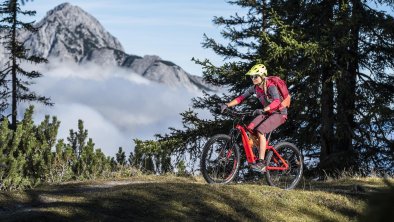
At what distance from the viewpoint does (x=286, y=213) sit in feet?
25.1

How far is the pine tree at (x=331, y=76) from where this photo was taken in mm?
16109

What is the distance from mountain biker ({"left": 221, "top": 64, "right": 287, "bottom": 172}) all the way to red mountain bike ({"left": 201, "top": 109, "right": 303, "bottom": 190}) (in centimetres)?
16

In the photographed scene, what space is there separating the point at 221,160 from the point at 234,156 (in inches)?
10.5

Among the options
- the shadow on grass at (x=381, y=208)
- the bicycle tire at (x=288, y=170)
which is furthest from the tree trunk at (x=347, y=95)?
the shadow on grass at (x=381, y=208)

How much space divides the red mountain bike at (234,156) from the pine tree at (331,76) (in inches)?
252

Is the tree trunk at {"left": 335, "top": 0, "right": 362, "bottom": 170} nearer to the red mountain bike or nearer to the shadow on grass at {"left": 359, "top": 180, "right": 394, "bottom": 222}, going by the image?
the red mountain bike

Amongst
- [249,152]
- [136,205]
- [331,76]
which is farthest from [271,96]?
[331,76]

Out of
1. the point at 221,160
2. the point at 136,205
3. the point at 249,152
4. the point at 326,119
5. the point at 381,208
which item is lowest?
the point at 136,205

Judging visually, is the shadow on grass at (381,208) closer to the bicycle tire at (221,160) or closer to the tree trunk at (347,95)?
the bicycle tire at (221,160)

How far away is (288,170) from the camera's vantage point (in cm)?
1000

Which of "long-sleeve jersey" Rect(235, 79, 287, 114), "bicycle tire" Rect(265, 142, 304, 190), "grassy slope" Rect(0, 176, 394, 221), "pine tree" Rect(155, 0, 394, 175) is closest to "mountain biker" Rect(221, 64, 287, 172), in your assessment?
"long-sleeve jersey" Rect(235, 79, 287, 114)

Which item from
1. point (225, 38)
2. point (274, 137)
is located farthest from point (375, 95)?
point (225, 38)

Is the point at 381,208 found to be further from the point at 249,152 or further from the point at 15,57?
the point at 15,57

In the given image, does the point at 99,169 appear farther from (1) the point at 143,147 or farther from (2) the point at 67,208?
(2) the point at 67,208
